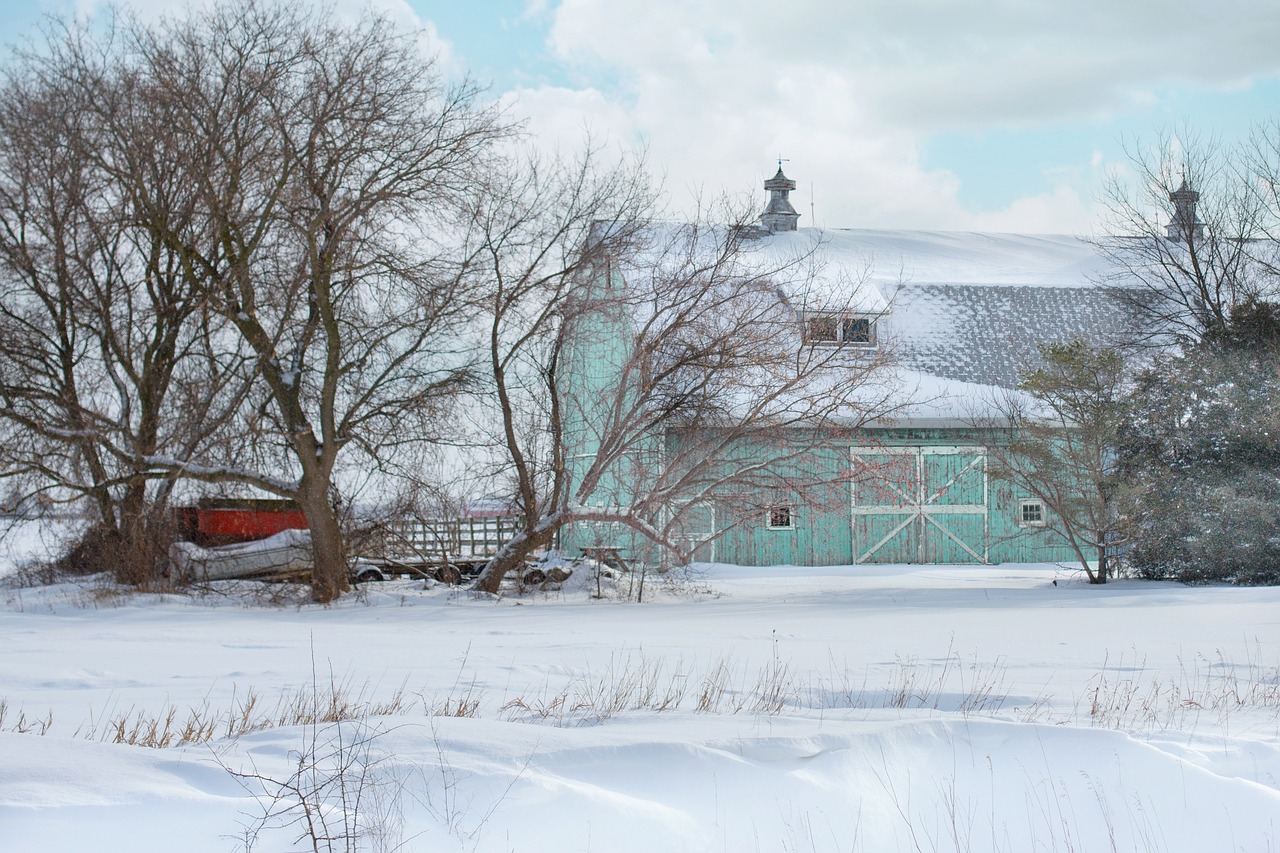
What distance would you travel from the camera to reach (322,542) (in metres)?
17.0

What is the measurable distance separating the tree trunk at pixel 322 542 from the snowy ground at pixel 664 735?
11.1 ft

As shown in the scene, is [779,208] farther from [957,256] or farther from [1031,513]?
[1031,513]

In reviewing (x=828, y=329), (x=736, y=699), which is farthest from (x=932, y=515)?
(x=736, y=699)

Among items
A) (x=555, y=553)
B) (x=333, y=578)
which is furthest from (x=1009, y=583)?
(x=333, y=578)

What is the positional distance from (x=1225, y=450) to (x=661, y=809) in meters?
14.8

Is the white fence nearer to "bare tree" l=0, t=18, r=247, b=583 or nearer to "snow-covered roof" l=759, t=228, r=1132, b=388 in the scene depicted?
"bare tree" l=0, t=18, r=247, b=583

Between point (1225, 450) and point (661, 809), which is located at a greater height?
point (1225, 450)

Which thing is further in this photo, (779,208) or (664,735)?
(779,208)

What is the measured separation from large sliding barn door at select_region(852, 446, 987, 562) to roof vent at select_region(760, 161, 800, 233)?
410 inches

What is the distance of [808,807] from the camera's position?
5488 mm

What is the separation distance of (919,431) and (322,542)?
12982 mm

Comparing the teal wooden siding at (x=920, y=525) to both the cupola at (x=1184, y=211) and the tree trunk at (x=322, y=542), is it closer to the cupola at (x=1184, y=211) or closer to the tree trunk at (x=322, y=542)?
the cupola at (x=1184, y=211)

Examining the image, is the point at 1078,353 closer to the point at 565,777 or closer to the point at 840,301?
the point at 840,301

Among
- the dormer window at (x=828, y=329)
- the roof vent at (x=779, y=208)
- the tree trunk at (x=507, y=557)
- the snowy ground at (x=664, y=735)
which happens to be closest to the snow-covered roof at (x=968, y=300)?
the roof vent at (x=779, y=208)
